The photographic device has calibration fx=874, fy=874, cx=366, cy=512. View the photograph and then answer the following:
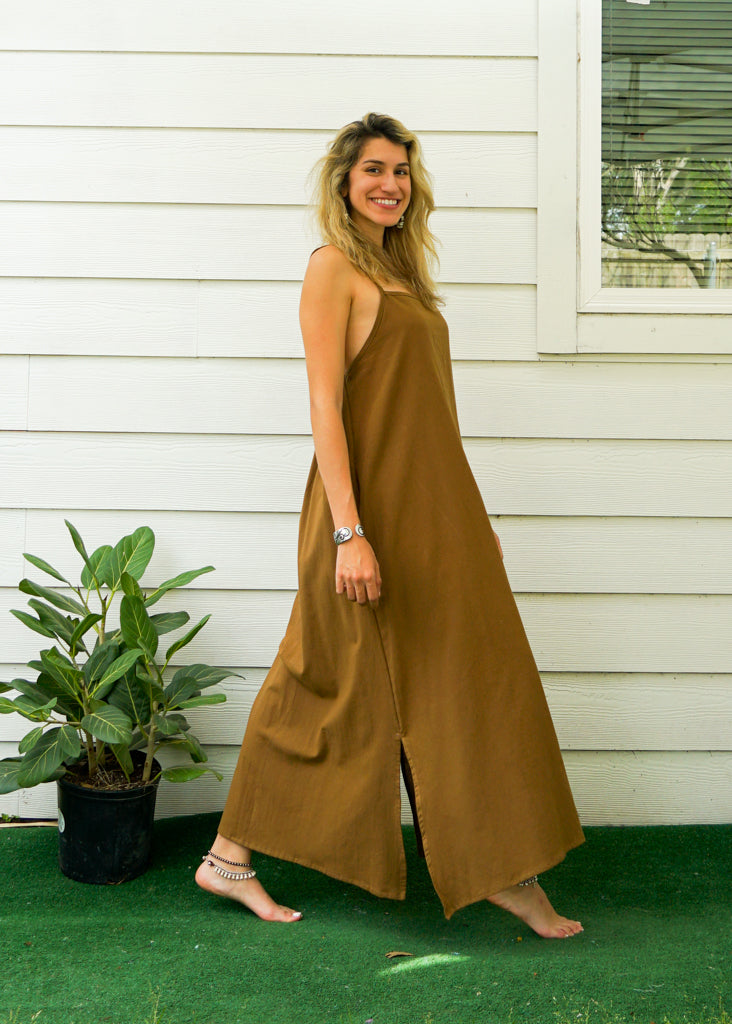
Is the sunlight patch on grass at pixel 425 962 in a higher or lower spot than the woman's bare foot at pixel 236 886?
lower

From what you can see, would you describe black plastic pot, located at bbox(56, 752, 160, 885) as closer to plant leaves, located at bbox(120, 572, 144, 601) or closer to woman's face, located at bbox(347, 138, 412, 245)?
plant leaves, located at bbox(120, 572, 144, 601)

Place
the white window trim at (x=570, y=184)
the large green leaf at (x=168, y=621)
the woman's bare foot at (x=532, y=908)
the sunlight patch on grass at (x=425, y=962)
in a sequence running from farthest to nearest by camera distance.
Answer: the white window trim at (x=570, y=184)
the large green leaf at (x=168, y=621)
the woman's bare foot at (x=532, y=908)
the sunlight patch on grass at (x=425, y=962)

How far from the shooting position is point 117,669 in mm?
1975

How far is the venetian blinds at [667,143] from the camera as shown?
7.96 ft

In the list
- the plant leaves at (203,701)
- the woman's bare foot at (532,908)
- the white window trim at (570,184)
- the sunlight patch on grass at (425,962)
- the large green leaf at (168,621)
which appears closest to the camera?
the sunlight patch on grass at (425,962)

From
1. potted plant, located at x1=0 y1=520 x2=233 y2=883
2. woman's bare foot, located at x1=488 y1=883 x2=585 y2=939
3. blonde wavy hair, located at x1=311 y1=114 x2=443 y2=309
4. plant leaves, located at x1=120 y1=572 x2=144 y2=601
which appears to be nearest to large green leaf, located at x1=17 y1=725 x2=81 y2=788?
potted plant, located at x1=0 y1=520 x2=233 y2=883

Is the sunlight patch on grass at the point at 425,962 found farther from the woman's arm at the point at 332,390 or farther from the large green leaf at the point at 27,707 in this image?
the large green leaf at the point at 27,707

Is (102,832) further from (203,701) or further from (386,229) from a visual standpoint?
(386,229)

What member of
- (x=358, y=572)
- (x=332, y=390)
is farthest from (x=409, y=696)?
(x=332, y=390)

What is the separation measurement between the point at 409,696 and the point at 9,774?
0.96 meters

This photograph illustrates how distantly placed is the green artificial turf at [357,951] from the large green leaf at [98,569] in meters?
0.70

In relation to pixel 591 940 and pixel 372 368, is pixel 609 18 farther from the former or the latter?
pixel 591 940

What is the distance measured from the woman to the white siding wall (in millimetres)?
570

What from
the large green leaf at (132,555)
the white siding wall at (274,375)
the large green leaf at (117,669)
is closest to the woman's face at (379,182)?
the white siding wall at (274,375)
